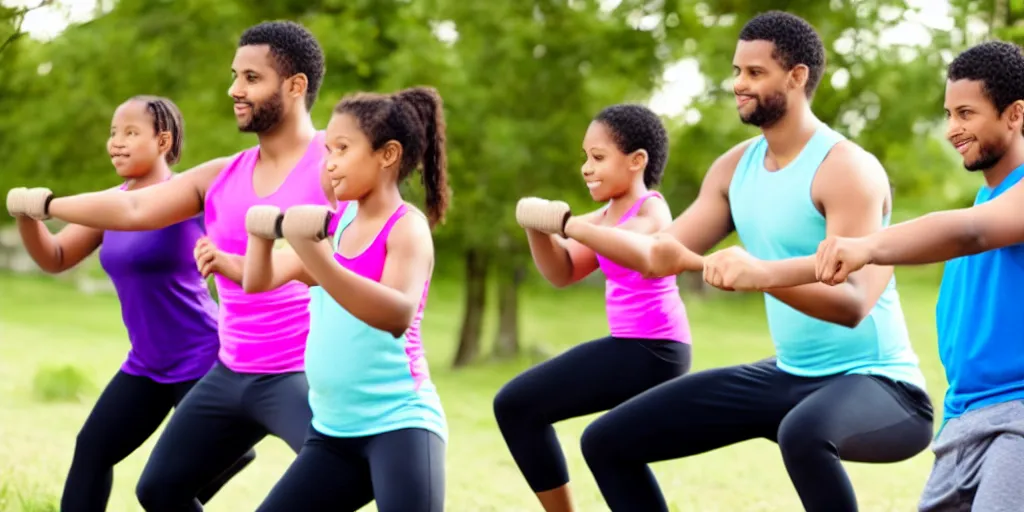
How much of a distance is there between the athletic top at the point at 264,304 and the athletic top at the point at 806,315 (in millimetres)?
1522

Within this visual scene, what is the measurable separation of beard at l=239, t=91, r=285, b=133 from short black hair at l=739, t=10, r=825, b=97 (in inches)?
65.7

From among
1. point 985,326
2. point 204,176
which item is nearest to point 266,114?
point 204,176

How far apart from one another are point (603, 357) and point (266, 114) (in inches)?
64.9

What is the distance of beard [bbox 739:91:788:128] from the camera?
462 centimetres

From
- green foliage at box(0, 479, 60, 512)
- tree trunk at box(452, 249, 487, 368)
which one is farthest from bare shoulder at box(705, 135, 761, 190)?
tree trunk at box(452, 249, 487, 368)

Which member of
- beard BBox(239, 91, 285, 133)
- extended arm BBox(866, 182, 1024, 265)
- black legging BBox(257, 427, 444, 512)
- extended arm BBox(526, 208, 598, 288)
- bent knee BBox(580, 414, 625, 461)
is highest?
beard BBox(239, 91, 285, 133)

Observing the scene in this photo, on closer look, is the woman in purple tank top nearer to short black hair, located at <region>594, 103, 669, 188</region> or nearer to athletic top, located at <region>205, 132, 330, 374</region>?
A: athletic top, located at <region>205, 132, 330, 374</region>

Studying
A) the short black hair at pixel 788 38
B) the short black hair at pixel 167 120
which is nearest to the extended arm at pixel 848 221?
the short black hair at pixel 788 38

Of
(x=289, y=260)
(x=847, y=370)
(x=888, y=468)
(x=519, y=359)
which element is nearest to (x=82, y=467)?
(x=289, y=260)

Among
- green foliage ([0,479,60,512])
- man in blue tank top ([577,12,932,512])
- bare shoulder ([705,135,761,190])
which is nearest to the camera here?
man in blue tank top ([577,12,932,512])

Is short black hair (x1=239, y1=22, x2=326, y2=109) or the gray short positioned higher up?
short black hair (x1=239, y1=22, x2=326, y2=109)

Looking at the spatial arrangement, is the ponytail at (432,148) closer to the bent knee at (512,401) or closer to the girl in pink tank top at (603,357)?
the girl in pink tank top at (603,357)

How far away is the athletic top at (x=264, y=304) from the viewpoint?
4.74m

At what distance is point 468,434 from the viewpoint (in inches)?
595
